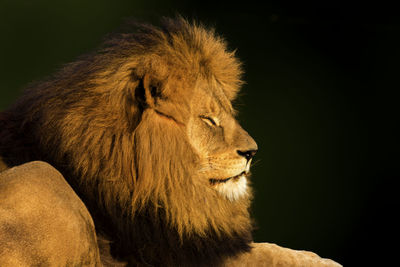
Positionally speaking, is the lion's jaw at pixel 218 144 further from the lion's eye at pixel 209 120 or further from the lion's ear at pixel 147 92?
the lion's ear at pixel 147 92

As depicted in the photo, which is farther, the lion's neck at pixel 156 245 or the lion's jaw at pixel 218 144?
the lion's jaw at pixel 218 144

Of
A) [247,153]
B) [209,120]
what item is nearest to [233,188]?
[247,153]

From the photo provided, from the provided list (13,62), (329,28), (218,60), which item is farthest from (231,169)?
(329,28)

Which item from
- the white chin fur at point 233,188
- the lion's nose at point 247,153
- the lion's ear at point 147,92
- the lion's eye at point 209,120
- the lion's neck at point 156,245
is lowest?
the lion's neck at point 156,245

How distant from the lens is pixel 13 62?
2627mm

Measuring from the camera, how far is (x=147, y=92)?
159 centimetres

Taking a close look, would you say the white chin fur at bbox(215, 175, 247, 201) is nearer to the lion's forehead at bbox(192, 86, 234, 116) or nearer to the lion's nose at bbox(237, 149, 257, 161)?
the lion's nose at bbox(237, 149, 257, 161)

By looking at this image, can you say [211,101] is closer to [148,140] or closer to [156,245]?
[148,140]

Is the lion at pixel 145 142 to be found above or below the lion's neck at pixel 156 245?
above

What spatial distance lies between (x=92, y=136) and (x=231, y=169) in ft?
1.46

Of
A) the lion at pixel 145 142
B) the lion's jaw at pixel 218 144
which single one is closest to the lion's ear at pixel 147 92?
the lion at pixel 145 142

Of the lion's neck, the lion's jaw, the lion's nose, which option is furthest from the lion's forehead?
the lion's neck

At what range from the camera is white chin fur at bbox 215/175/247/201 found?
5.73ft

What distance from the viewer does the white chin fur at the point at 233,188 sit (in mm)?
1747
